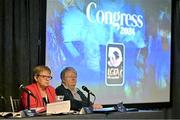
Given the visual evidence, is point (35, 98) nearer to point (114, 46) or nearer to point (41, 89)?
point (41, 89)

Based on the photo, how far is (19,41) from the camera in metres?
4.60

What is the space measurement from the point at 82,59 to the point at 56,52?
378 millimetres

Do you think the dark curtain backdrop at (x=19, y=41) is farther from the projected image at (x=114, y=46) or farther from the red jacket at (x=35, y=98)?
the red jacket at (x=35, y=98)

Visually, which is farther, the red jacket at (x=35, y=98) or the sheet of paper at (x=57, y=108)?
the red jacket at (x=35, y=98)

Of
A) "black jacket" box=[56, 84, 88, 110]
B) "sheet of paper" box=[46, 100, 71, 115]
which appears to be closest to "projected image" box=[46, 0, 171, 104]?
"black jacket" box=[56, 84, 88, 110]

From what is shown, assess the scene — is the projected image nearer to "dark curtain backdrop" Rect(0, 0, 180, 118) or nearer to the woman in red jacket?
"dark curtain backdrop" Rect(0, 0, 180, 118)

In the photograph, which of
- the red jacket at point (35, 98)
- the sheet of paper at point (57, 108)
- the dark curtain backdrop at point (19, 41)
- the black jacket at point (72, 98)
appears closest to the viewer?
the sheet of paper at point (57, 108)

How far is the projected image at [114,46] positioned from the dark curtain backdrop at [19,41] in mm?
117

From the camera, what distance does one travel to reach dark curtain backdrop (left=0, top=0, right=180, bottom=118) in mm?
4516

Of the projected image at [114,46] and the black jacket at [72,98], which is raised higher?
the projected image at [114,46]

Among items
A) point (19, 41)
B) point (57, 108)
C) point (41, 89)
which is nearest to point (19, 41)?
point (19, 41)

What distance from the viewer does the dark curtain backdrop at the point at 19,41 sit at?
14.8 feet

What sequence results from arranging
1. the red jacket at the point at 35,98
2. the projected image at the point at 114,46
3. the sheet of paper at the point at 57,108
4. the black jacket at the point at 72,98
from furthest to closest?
the projected image at the point at 114,46 → the black jacket at the point at 72,98 → the red jacket at the point at 35,98 → the sheet of paper at the point at 57,108

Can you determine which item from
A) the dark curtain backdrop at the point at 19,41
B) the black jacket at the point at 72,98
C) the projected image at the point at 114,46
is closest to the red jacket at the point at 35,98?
the black jacket at the point at 72,98
